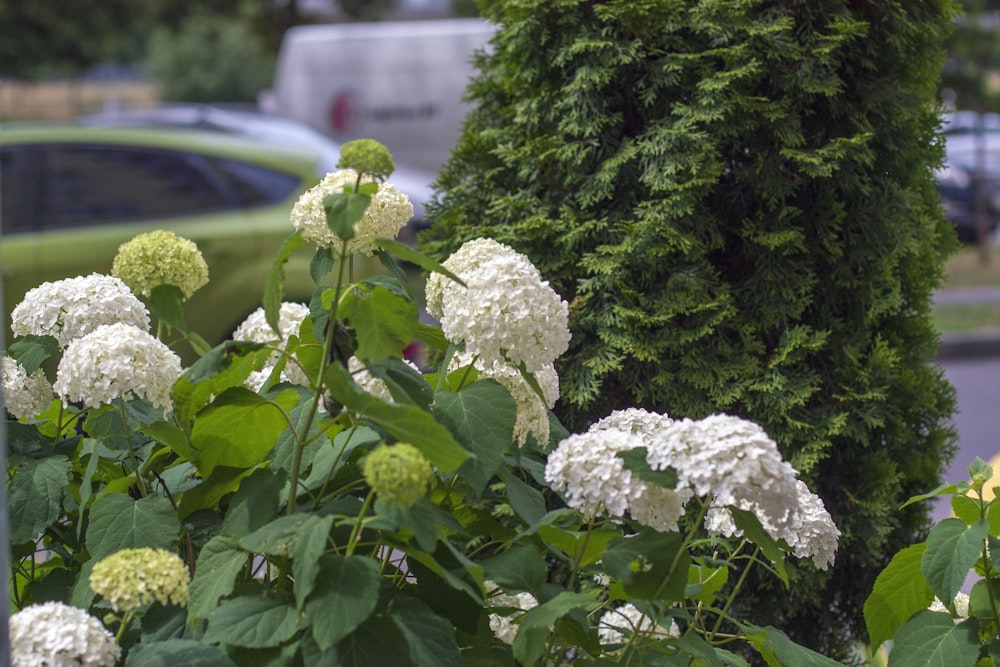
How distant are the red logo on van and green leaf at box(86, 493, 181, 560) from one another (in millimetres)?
12983

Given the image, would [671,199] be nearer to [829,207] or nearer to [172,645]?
[829,207]

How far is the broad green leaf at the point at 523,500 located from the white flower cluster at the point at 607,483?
0.06m

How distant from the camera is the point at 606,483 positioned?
1.46m

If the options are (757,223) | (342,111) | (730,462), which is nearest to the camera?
(730,462)

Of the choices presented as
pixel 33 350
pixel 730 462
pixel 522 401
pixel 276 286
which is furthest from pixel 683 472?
pixel 33 350

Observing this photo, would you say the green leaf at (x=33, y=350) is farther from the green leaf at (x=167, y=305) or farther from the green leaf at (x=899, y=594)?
the green leaf at (x=899, y=594)

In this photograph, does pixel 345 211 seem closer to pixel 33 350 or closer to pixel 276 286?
pixel 276 286

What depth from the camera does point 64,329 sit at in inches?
70.8

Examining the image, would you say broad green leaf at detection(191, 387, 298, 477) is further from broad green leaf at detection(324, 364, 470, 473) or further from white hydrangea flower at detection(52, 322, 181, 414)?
broad green leaf at detection(324, 364, 470, 473)

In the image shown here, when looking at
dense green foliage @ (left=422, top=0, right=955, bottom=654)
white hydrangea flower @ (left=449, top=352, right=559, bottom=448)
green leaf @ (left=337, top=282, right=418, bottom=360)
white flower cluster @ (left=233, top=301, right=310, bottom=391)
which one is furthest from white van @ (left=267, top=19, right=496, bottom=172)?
green leaf @ (left=337, top=282, right=418, bottom=360)

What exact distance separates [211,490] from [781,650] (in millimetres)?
839

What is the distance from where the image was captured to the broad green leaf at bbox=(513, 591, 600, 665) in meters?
1.44

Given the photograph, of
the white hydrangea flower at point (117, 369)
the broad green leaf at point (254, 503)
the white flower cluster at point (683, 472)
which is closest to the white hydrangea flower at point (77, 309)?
the white hydrangea flower at point (117, 369)

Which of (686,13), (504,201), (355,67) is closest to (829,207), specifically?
(686,13)
